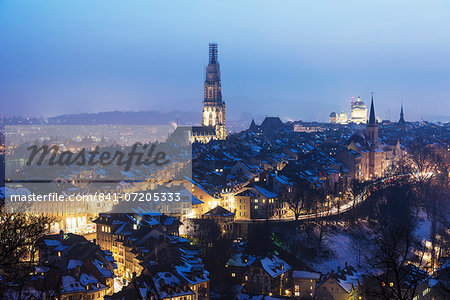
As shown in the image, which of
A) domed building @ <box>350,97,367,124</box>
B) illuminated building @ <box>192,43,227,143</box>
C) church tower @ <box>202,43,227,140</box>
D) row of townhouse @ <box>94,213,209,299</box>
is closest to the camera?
row of townhouse @ <box>94,213,209,299</box>

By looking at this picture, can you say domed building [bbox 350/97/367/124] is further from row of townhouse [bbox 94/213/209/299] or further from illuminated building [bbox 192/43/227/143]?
row of townhouse [bbox 94/213/209/299]

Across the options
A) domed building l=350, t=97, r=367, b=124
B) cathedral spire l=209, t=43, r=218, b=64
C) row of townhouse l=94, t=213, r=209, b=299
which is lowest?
row of townhouse l=94, t=213, r=209, b=299

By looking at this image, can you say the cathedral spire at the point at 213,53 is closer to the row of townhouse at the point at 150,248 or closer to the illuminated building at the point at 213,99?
the illuminated building at the point at 213,99

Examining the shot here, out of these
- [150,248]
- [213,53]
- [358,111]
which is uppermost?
[213,53]

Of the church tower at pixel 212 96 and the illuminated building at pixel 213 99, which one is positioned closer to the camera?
the illuminated building at pixel 213 99

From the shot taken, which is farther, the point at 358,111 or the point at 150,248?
the point at 358,111

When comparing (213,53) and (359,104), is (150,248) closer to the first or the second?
(213,53)

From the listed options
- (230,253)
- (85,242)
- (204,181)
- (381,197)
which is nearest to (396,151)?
(381,197)

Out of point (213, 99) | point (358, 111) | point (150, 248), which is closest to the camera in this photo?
point (150, 248)

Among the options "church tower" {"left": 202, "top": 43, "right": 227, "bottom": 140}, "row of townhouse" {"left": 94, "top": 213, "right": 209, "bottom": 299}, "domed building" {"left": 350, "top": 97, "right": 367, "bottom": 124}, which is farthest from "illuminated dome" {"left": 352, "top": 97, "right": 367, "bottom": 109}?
"row of townhouse" {"left": 94, "top": 213, "right": 209, "bottom": 299}

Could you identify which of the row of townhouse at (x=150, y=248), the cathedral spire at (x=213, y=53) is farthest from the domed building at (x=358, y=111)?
the row of townhouse at (x=150, y=248)

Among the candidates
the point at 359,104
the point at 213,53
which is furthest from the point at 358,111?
the point at 213,53

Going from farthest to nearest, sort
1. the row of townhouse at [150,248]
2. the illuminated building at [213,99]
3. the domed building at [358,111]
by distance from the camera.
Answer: the domed building at [358,111] → the illuminated building at [213,99] → the row of townhouse at [150,248]

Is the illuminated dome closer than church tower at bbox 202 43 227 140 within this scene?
No
